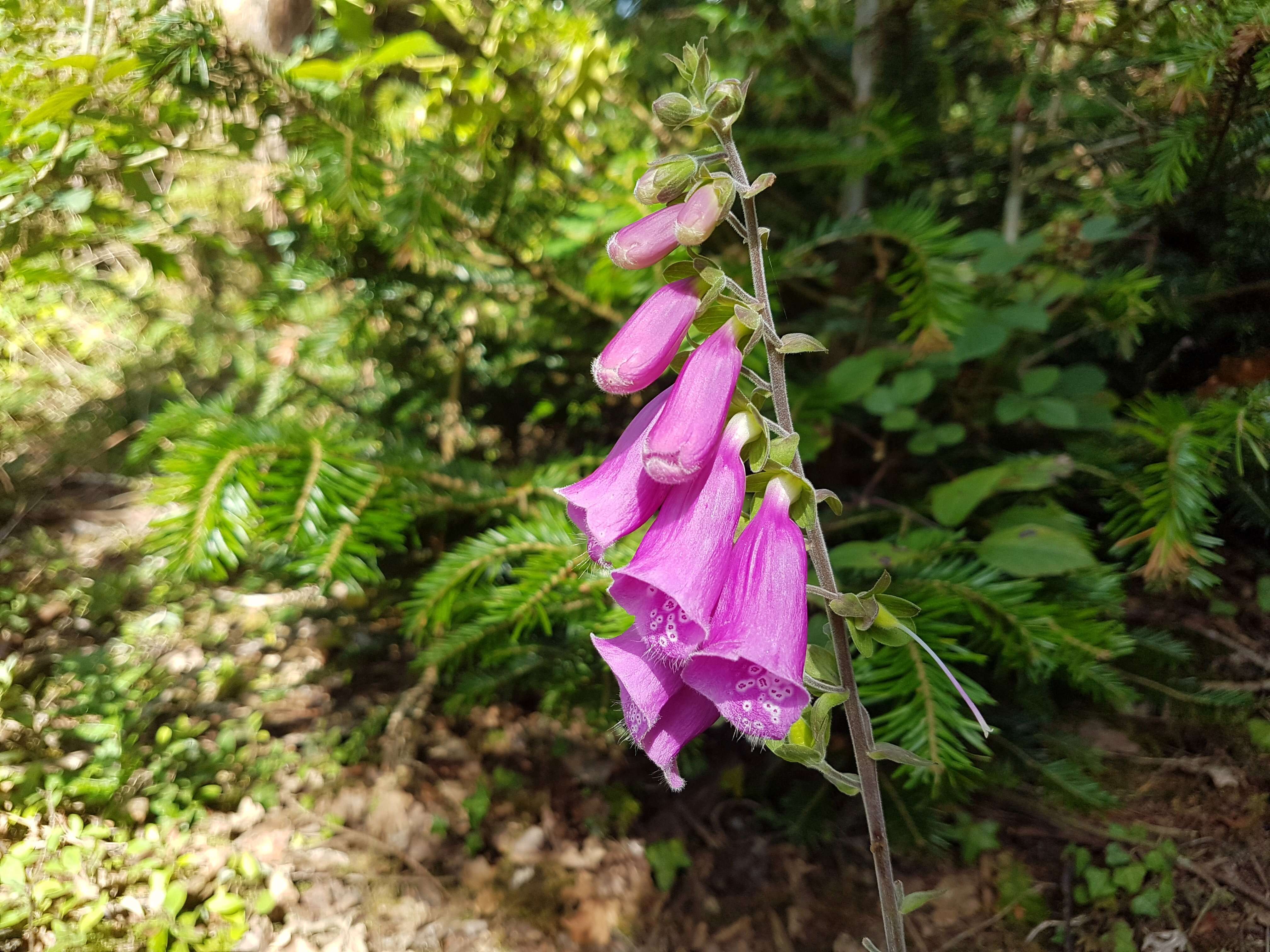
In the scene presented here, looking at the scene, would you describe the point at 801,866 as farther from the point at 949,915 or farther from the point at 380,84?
the point at 380,84

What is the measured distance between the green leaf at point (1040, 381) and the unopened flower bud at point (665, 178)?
0.95 meters

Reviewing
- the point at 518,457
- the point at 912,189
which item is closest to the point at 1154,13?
the point at 912,189

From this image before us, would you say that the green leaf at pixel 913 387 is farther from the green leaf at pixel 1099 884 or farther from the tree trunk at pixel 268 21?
the tree trunk at pixel 268 21

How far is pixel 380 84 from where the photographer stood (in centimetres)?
Answer: 179

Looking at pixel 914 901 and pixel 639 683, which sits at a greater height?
pixel 639 683

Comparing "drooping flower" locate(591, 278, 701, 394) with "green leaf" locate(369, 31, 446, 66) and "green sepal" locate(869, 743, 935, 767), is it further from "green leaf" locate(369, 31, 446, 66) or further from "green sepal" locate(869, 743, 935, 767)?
"green leaf" locate(369, 31, 446, 66)

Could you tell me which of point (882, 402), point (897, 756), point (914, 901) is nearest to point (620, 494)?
point (897, 756)

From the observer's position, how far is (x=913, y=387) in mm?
1308

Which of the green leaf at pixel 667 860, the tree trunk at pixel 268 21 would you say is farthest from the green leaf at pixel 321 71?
the green leaf at pixel 667 860

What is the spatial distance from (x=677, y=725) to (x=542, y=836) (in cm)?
97

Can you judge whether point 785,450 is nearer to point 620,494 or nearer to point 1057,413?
point 620,494

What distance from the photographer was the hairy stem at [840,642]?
670mm

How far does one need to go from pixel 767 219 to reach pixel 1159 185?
31.3 inches

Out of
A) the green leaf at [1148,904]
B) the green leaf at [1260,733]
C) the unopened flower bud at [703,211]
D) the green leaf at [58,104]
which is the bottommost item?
the green leaf at [1148,904]
